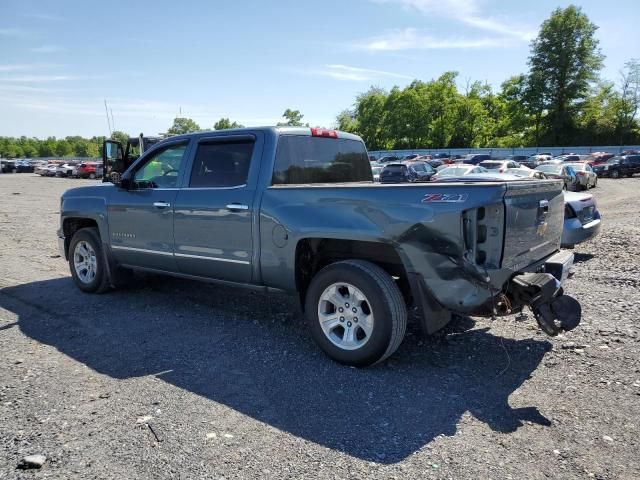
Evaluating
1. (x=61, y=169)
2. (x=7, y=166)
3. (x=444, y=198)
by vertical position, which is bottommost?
(x=444, y=198)

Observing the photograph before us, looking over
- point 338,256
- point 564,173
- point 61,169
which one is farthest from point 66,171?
point 338,256

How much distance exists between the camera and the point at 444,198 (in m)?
3.37

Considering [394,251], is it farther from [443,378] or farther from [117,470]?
[117,470]

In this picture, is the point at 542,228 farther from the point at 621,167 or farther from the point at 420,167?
the point at 621,167

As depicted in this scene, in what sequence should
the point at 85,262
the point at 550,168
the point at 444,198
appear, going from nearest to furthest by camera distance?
the point at 444,198 < the point at 85,262 < the point at 550,168

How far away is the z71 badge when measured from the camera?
3305mm

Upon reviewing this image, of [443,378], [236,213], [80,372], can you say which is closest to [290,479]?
[443,378]

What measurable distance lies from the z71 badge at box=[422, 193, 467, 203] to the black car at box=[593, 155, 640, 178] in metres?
38.0

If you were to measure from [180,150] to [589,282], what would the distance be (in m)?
5.51

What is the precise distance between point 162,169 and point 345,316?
2857 mm

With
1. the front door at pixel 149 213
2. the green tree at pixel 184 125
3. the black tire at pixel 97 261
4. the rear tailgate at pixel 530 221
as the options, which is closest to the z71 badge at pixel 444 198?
the rear tailgate at pixel 530 221

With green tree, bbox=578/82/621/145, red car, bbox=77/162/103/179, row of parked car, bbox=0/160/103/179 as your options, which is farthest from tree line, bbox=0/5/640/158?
red car, bbox=77/162/103/179

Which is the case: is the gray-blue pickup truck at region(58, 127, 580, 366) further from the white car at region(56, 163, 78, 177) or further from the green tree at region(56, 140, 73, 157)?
the green tree at region(56, 140, 73, 157)

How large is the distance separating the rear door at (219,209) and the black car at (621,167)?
37683mm
